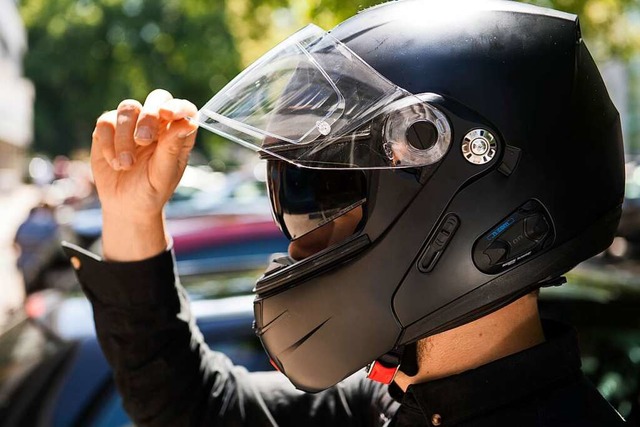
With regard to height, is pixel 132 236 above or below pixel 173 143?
below

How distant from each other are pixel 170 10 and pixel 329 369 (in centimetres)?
3827

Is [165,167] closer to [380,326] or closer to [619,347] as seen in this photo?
[380,326]

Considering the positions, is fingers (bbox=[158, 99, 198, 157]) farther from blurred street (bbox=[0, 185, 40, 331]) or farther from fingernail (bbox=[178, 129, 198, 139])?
blurred street (bbox=[0, 185, 40, 331])

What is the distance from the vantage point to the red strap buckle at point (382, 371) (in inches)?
64.1

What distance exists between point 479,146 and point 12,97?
4091cm

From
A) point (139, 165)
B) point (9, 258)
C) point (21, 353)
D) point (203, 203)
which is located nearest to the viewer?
point (139, 165)

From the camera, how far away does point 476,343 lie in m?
1.60

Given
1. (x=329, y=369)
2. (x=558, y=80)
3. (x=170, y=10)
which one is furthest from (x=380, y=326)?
(x=170, y=10)

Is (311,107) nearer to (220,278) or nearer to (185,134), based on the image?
(185,134)

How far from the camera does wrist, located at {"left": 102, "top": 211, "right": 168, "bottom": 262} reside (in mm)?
1852

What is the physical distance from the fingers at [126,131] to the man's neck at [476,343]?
709mm

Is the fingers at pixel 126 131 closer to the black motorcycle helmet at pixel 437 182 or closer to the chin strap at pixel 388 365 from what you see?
the black motorcycle helmet at pixel 437 182

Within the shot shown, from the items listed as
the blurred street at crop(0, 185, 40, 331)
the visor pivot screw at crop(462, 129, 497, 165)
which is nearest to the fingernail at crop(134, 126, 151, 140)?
the visor pivot screw at crop(462, 129, 497, 165)

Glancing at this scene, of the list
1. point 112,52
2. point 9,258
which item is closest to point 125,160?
point 9,258
